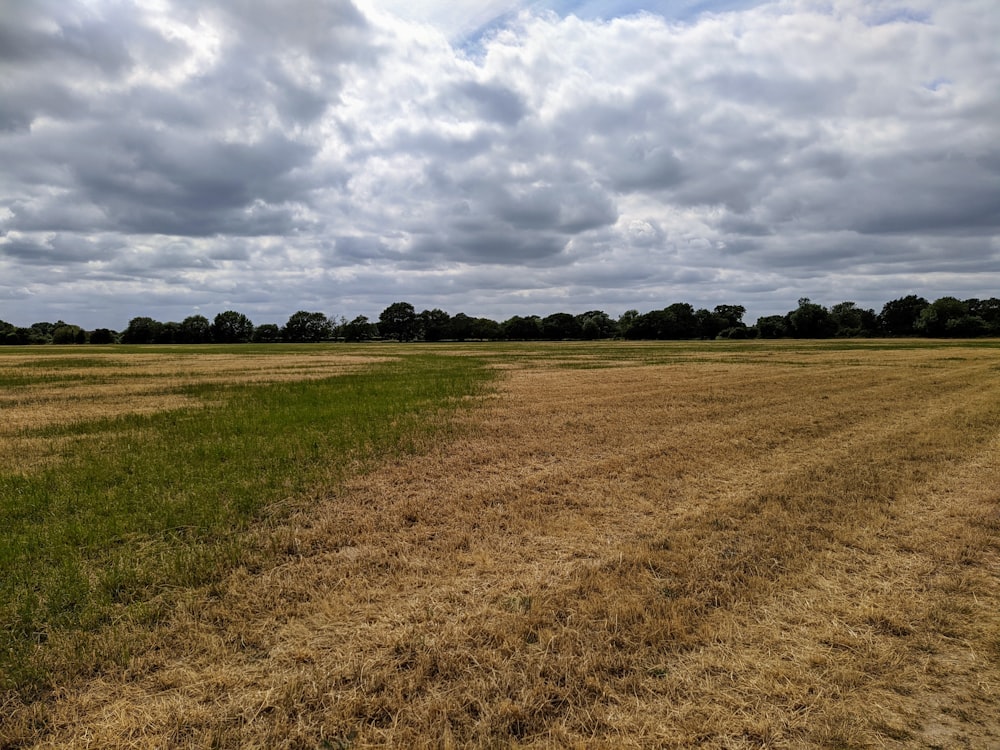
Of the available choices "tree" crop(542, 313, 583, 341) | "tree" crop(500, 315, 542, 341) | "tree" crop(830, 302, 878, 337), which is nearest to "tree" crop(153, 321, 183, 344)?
"tree" crop(500, 315, 542, 341)

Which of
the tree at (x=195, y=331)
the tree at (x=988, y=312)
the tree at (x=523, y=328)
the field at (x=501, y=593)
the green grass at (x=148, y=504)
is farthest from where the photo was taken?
the tree at (x=523, y=328)

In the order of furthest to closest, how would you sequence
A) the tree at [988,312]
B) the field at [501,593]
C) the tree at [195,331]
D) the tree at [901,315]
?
the tree at [195,331] < the tree at [901,315] < the tree at [988,312] < the field at [501,593]

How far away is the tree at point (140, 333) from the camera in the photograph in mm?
146750

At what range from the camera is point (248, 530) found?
692cm

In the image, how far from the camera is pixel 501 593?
525 cm

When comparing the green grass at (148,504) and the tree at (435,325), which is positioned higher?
the tree at (435,325)

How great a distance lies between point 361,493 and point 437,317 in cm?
16414

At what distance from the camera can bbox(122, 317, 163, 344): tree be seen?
481ft

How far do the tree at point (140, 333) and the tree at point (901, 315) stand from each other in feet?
653

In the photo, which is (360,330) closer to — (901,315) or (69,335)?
(69,335)

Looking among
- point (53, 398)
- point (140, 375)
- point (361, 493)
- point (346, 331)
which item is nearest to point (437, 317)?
point (346, 331)

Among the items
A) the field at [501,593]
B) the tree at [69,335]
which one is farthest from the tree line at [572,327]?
the field at [501,593]

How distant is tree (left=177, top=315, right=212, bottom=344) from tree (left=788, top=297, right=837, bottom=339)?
165 meters

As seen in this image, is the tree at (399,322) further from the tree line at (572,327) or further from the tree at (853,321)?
the tree at (853,321)
